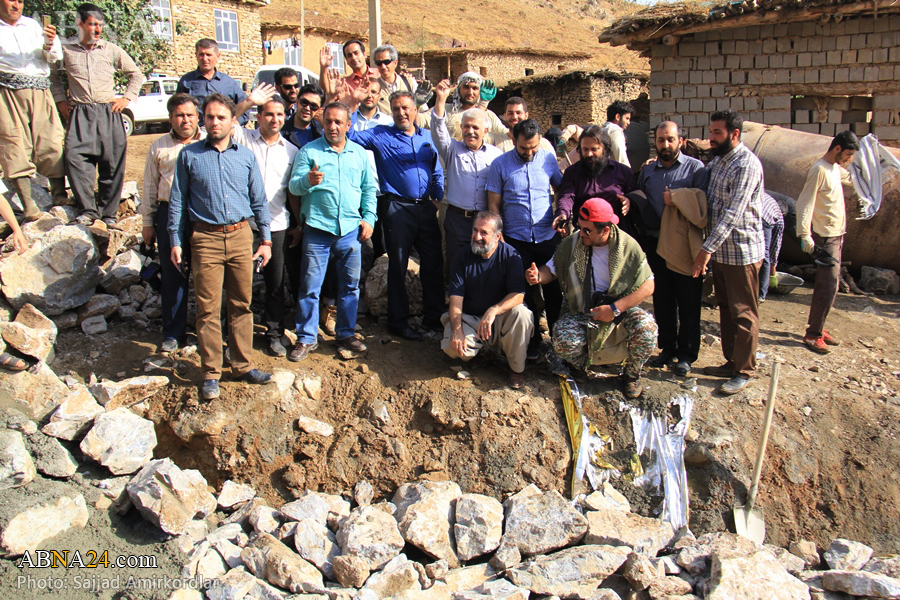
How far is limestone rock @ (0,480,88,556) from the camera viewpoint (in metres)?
3.55

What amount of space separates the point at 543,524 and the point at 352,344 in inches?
81.1

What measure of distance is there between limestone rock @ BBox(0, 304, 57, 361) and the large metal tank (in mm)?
7350

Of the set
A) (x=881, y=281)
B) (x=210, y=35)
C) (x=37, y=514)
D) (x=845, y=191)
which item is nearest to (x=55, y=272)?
(x=37, y=514)

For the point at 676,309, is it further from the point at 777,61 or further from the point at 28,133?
the point at 777,61

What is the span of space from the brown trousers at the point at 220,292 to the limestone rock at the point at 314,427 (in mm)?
559

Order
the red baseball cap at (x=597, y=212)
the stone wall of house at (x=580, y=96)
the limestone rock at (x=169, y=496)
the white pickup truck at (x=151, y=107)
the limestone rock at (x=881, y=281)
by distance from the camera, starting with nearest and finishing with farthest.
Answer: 1. the limestone rock at (x=169, y=496)
2. the red baseball cap at (x=597, y=212)
3. the limestone rock at (x=881, y=281)
4. the white pickup truck at (x=151, y=107)
5. the stone wall of house at (x=580, y=96)

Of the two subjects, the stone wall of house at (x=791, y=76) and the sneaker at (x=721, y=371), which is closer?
the sneaker at (x=721, y=371)

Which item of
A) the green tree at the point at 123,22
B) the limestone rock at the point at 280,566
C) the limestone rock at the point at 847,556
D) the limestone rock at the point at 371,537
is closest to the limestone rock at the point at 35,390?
the limestone rock at the point at 280,566

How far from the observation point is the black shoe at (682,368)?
5043 mm

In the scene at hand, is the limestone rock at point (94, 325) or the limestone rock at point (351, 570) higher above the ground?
the limestone rock at point (94, 325)

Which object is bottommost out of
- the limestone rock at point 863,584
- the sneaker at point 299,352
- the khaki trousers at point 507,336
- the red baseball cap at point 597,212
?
the limestone rock at point 863,584

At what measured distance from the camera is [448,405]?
4816 millimetres

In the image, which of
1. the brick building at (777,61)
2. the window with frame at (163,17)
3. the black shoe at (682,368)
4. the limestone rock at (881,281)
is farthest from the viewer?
the window with frame at (163,17)

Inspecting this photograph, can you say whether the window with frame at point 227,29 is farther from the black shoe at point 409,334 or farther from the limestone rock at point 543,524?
the limestone rock at point 543,524
